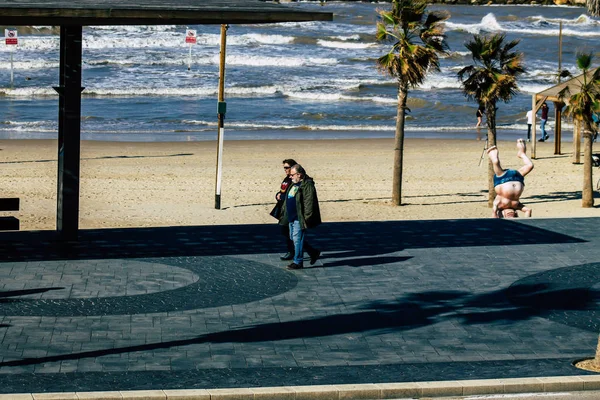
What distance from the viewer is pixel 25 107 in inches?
1895

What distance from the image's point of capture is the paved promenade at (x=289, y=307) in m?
11.0

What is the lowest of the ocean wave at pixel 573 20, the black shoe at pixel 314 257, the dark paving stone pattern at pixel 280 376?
the dark paving stone pattern at pixel 280 376

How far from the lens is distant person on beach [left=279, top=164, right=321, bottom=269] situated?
51.0 feet

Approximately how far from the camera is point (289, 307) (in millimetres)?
13633

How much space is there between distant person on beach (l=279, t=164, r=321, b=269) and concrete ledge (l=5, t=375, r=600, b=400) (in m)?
5.37

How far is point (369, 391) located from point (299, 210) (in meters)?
5.64

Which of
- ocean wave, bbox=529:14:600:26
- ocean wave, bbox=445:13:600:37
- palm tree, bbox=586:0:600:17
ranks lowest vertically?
palm tree, bbox=586:0:600:17

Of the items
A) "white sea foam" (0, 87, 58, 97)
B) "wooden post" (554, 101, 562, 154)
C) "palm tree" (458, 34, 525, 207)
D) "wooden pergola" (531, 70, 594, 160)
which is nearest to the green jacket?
"palm tree" (458, 34, 525, 207)

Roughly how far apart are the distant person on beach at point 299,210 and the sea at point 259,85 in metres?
20.3

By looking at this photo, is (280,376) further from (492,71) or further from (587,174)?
(587,174)

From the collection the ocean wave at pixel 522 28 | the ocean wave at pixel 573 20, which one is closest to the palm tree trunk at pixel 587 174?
the ocean wave at pixel 522 28

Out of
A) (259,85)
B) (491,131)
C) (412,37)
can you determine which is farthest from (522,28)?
(412,37)

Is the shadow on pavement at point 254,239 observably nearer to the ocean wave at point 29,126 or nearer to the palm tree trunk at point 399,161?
the palm tree trunk at point 399,161

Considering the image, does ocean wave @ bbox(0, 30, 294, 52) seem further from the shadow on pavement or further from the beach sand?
the shadow on pavement
